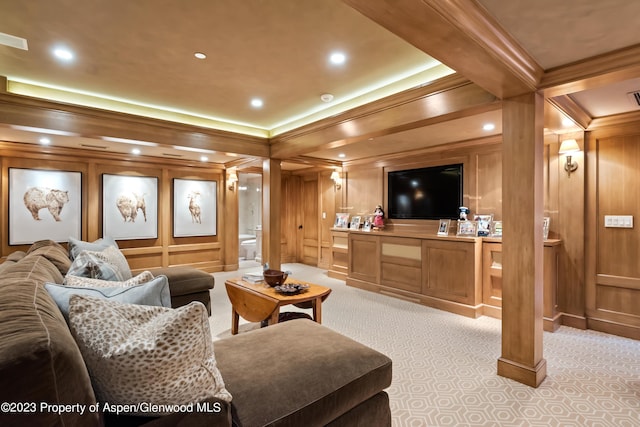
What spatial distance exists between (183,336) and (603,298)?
430 cm

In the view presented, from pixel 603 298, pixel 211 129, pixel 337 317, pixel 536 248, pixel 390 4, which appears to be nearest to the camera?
pixel 390 4

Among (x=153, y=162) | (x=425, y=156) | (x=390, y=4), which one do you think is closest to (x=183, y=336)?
(x=390, y=4)

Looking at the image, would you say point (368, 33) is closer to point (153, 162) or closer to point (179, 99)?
point (179, 99)

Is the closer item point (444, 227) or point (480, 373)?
point (480, 373)

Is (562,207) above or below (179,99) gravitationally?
below

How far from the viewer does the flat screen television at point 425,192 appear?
4711mm

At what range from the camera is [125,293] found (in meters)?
1.35

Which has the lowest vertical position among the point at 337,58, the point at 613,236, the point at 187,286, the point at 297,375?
the point at 187,286

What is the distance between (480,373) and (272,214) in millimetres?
3333

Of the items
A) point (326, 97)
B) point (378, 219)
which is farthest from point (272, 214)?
point (326, 97)

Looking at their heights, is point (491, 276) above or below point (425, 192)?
below

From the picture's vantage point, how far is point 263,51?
2436 millimetres

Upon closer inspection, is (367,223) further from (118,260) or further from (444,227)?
(118,260)

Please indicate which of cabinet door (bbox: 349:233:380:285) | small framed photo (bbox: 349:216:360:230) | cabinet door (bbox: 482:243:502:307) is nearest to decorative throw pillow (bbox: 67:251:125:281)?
cabinet door (bbox: 349:233:380:285)
